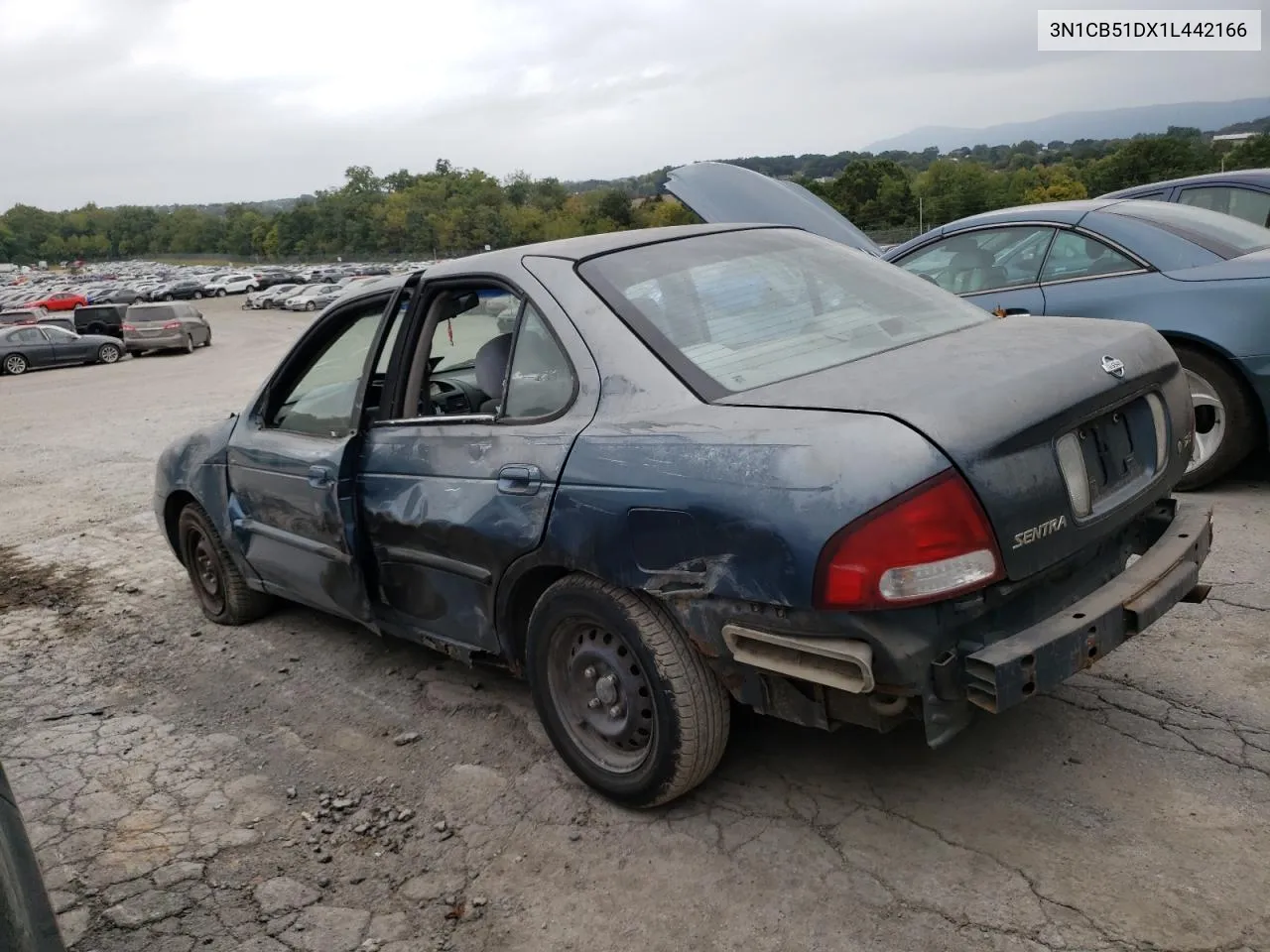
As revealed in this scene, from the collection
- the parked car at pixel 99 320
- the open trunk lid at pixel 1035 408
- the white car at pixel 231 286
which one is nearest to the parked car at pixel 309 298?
the parked car at pixel 99 320

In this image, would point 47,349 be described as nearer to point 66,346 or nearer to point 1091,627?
point 66,346

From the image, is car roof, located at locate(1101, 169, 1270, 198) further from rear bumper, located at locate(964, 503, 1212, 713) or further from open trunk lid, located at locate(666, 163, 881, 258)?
rear bumper, located at locate(964, 503, 1212, 713)

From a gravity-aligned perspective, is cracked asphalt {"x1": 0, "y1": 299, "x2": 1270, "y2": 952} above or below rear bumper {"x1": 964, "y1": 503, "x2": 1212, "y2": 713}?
below

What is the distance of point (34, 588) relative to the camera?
618 cm

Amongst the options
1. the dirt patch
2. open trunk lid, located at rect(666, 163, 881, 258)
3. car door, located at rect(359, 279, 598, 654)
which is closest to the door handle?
car door, located at rect(359, 279, 598, 654)

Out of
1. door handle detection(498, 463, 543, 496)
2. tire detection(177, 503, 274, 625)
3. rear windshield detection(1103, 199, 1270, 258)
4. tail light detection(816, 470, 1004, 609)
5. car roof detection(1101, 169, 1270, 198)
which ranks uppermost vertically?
car roof detection(1101, 169, 1270, 198)

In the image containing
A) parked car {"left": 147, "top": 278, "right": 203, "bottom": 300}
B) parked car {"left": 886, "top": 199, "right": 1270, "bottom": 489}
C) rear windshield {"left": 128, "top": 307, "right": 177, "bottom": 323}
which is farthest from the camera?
parked car {"left": 147, "top": 278, "right": 203, "bottom": 300}

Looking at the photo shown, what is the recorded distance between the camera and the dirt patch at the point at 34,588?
19.2ft

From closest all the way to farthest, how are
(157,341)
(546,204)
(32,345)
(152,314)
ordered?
(32,345) → (157,341) → (152,314) → (546,204)

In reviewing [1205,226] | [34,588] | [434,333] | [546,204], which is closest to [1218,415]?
[1205,226]

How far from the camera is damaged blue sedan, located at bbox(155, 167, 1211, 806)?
7.89 ft

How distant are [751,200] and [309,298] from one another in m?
50.9

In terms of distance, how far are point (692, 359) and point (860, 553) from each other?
0.85 meters

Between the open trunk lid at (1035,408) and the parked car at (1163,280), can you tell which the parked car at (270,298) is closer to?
the parked car at (1163,280)
